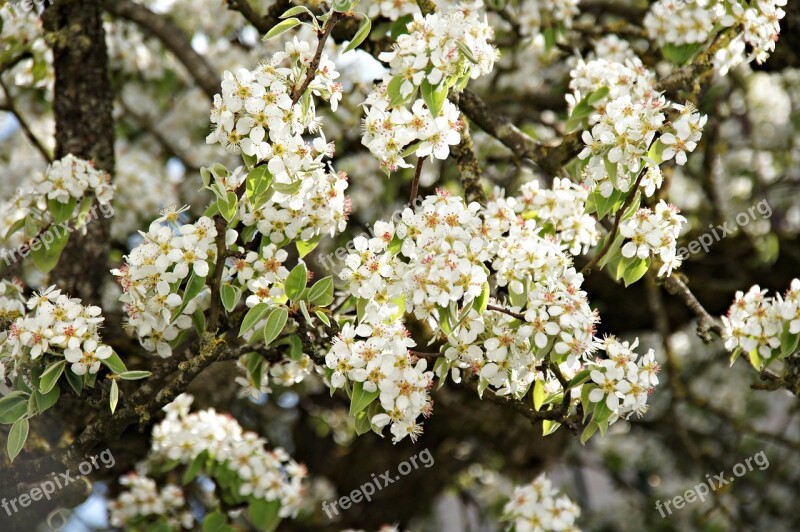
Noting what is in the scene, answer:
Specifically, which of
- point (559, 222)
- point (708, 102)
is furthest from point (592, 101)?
point (708, 102)

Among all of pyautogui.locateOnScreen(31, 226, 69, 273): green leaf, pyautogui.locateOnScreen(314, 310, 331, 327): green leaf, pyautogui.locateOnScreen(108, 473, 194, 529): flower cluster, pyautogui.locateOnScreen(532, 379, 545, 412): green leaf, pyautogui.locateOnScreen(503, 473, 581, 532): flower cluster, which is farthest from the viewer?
pyautogui.locateOnScreen(108, 473, 194, 529): flower cluster

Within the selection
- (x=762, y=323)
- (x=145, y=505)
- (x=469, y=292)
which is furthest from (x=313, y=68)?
(x=145, y=505)

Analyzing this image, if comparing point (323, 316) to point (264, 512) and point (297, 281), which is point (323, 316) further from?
point (264, 512)

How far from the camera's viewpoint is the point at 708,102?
3.80m

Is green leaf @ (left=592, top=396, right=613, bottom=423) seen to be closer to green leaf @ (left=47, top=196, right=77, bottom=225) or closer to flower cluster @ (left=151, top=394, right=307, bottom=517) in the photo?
flower cluster @ (left=151, top=394, right=307, bottom=517)

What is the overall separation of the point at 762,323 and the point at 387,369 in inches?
40.2

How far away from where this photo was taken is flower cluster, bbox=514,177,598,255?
227cm

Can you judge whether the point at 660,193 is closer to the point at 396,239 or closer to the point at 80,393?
the point at 396,239

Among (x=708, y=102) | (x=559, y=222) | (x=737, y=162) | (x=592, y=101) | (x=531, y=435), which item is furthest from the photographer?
(x=737, y=162)

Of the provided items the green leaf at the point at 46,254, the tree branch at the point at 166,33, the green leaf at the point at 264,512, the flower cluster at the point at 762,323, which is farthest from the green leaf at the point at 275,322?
the tree branch at the point at 166,33

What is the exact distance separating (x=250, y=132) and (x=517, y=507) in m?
1.54

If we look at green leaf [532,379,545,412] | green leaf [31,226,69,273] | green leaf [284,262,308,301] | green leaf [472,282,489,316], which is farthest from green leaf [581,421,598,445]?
green leaf [31,226,69,273]

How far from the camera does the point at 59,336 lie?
1.91 metres

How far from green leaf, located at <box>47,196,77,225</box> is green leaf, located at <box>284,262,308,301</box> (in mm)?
959
